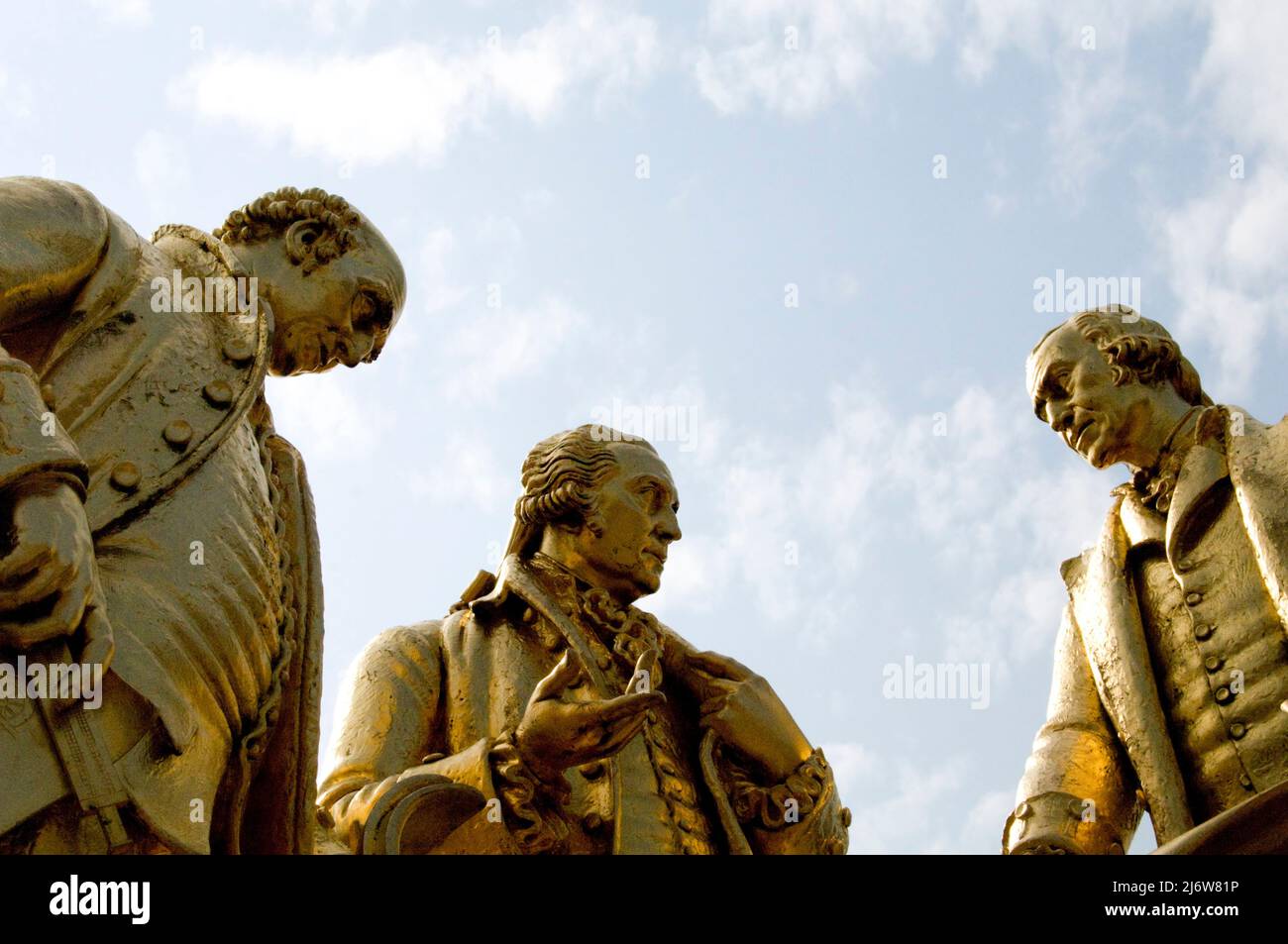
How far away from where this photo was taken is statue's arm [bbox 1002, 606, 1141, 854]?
7.91 metres

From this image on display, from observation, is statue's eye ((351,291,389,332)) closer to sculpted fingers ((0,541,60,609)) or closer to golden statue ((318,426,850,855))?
golden statue ((318,426,850,855))

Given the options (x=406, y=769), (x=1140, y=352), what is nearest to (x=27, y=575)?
(x=406, y=769)

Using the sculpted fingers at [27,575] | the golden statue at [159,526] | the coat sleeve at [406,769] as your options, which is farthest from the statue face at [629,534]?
the sculpted fingers at [27,575]

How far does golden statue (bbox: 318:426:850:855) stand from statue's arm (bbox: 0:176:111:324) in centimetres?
168

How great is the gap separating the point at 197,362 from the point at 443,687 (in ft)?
5.91

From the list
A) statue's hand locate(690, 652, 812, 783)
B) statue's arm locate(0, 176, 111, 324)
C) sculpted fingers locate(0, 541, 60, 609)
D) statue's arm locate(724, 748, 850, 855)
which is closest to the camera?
sculpted fingers locate(0, 541, 60, 609)

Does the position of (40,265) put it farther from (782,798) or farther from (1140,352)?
(1140,352)

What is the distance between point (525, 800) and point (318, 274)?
1680 millimetres

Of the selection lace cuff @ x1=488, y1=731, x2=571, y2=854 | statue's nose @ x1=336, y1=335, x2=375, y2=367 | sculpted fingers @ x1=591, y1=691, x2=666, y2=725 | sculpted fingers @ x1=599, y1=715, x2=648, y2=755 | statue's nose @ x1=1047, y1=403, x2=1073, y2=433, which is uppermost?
statue's nose @ x1=1047, y1=403, x2=1073, y2=433

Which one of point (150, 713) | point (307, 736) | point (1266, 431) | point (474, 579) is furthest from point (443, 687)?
point (1266, 431)

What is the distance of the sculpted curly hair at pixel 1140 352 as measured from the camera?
28.0 ft

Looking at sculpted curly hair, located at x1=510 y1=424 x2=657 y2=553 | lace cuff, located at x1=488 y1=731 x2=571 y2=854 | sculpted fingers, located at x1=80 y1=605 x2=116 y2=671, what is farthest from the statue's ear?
sculpted fingers, located at x1=80 y1=605 x2=116 y2=671

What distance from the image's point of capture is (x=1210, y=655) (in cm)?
787
